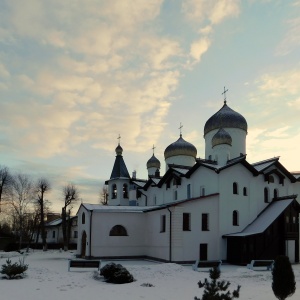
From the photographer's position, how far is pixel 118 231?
100 feet

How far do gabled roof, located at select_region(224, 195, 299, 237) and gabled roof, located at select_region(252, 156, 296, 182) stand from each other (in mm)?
2655

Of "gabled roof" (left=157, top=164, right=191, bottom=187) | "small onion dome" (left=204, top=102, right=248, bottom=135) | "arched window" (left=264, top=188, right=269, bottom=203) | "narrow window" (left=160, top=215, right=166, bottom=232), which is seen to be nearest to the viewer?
"narrow window" (left=160, top=215, right=166, bottom=232)

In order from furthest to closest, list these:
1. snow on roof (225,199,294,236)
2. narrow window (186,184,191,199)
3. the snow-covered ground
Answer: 1. narrow window (186,184,191,199)
2. snow on roof (225,199,294,236)
3. the snow-covered ground

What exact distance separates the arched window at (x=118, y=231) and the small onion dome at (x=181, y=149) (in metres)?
11.2

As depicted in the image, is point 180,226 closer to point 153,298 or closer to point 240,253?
point 240,253

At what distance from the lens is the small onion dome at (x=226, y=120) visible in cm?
3462

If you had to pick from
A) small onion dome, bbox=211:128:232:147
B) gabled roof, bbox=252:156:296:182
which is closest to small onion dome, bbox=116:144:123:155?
small onion dome, bbox=211:128:232:147

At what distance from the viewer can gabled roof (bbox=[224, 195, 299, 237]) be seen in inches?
1047

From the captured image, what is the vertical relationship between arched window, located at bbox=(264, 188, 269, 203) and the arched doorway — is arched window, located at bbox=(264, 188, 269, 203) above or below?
above

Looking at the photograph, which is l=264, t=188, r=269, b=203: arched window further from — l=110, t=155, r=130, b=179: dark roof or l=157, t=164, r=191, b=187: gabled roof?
l=110, t=155, r=130, b=179: dark roof

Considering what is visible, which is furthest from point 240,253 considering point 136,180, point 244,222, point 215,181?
point 136,180

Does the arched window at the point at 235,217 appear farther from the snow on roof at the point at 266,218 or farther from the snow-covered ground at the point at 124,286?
the snow-covered ground at the point at 124,286

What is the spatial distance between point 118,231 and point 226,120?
1437 centimetres

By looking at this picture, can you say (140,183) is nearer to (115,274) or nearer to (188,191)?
(188,191)
